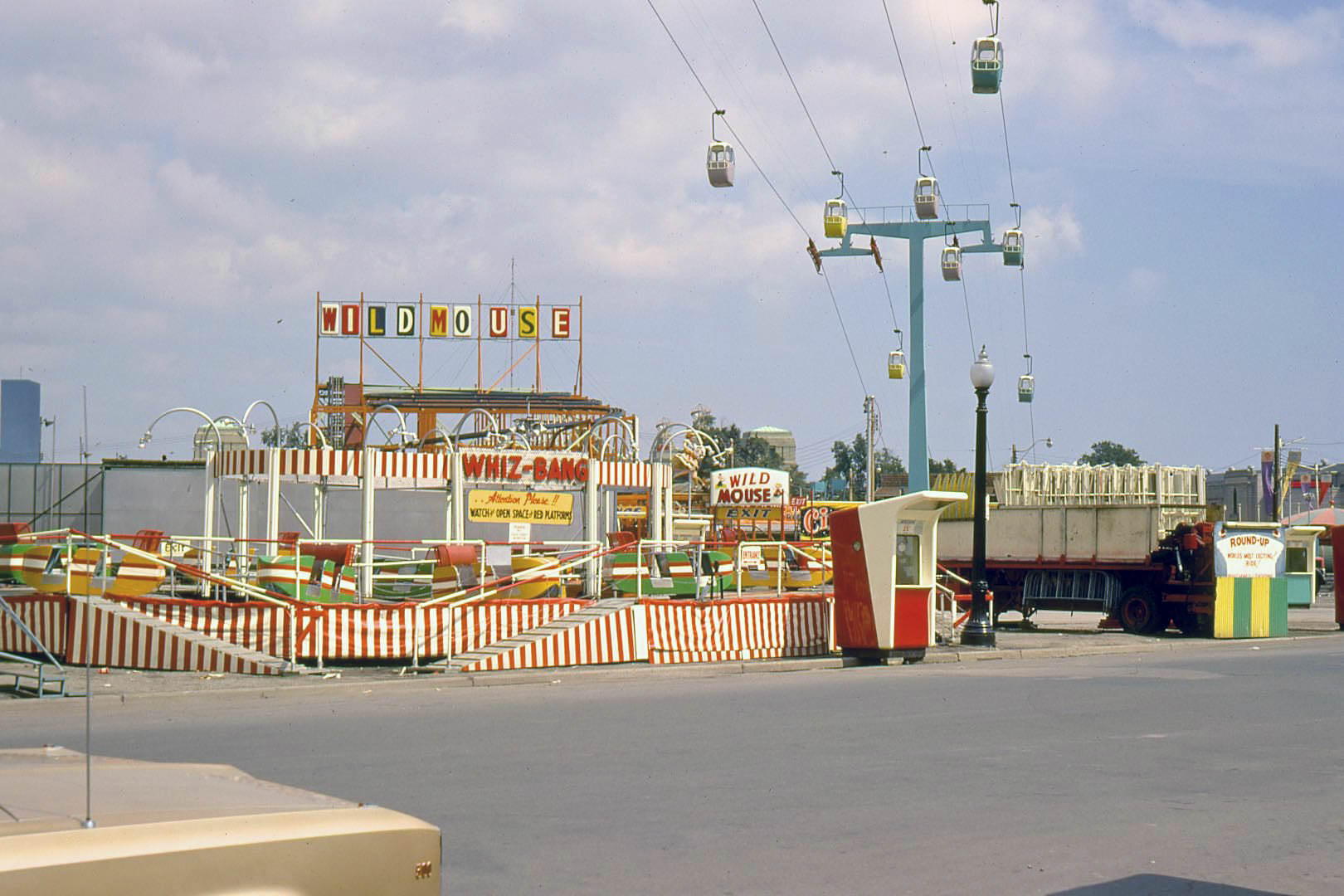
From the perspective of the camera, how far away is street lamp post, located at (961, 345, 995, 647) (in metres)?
22.8

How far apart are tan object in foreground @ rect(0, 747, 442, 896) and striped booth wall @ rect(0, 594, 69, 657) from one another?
1460cm

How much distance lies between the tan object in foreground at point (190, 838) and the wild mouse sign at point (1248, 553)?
87.4 feet

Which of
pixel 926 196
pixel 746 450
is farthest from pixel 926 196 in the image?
pixel 746 450

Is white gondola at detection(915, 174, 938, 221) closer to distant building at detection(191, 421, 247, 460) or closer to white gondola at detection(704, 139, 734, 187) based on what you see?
white gondola at detection(704, 139, 734, 187)

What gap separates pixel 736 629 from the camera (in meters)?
A: 20.0

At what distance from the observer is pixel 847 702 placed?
46.9ft

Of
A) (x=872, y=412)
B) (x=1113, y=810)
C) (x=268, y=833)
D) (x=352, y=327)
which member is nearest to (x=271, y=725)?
(x=1113, y=810)

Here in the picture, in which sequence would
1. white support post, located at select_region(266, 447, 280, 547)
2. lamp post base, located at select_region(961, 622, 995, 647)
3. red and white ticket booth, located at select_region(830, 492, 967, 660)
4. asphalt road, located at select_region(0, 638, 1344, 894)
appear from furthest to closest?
1. white support post, located at select_region(266, 447, 280, 547)
2. lamp post base, located at select_region(961, 622, 995, 647)
3. red and white ticket booth, located at select_region(830, 492, 967, 660)
4. asphalt road, located at select_region(0, 638, 1344, 894)

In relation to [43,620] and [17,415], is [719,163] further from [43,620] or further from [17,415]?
[17,415]

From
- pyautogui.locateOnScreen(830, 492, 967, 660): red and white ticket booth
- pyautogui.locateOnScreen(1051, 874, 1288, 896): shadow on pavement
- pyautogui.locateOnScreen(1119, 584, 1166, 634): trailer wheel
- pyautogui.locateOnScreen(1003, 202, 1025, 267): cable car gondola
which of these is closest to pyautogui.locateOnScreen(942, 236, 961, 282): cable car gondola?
pyautogui.locateOnScreen(1003, 202, 1025, 267): cable car gondola

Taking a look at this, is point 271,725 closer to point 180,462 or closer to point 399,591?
point 399,591

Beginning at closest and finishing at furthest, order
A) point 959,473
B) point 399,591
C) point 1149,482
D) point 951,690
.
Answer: point 951,690 < point 399,591 < point 1149,482 < point 959,473

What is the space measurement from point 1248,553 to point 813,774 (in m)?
21.3

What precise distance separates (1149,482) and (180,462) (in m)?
31.9
